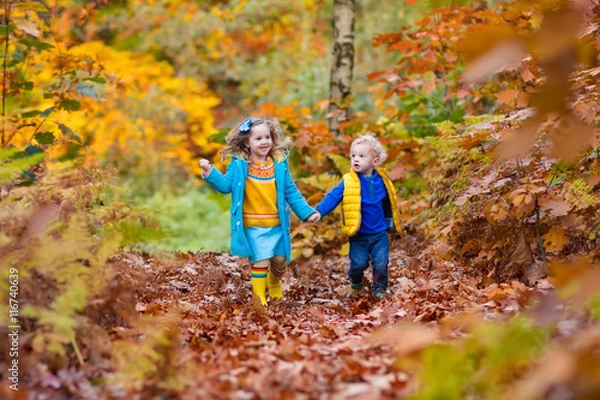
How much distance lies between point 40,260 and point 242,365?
1016mm

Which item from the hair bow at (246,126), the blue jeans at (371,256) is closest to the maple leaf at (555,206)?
the blue jeans at (371,256)

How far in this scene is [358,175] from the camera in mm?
5742

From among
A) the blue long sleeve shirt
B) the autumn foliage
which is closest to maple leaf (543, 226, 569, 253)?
the autumn foliage

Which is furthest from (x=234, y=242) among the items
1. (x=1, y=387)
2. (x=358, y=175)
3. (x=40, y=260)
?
(x=1, y=387)

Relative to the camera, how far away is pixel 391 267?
665 centimetres

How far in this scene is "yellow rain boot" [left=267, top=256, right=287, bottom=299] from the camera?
17.5ft

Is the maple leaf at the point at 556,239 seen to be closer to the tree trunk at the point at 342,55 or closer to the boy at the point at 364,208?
the boy at the point at 364,208

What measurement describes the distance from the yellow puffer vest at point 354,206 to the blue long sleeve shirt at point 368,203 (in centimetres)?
6

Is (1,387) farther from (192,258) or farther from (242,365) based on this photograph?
(192,258)

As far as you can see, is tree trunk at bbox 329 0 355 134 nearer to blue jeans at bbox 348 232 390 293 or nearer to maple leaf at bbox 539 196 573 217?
blue jeans at bbox 348 232 390 293

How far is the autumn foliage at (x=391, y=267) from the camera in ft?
8.38

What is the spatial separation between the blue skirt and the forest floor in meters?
0.37

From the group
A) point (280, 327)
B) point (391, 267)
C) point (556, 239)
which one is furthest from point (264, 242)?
point (556, 239)

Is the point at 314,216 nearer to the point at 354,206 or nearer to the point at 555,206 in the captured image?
the point at 354,206
